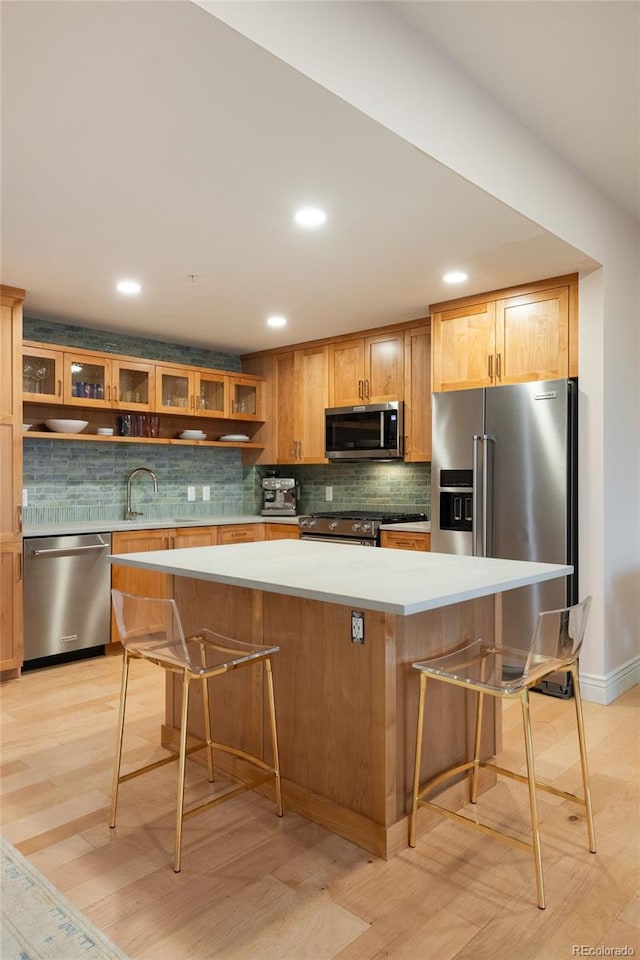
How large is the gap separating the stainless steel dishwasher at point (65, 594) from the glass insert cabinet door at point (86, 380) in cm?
100

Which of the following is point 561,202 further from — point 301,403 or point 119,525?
point 119,525

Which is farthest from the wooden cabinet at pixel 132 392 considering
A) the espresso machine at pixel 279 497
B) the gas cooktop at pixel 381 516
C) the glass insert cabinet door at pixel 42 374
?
the gas cooktop at pixel 381 516

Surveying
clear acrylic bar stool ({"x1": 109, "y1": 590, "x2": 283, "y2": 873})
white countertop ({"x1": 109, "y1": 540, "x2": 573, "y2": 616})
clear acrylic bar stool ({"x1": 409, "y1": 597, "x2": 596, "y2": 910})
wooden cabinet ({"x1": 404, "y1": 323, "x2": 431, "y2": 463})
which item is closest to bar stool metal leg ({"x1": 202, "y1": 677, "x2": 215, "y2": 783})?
clear acrylic bar stool ({"x1": 109, "y1": 590, "x2": 283, "y2": 873})

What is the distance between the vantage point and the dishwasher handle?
414cm

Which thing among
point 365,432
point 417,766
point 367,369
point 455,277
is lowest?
point 417,766

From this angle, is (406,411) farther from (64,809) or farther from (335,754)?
(64,809)

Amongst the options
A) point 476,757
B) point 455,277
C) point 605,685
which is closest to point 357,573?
point 476,757

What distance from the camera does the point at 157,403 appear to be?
513cm

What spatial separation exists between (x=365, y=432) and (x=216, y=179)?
2.77m

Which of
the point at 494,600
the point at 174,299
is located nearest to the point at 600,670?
the point at 494,600

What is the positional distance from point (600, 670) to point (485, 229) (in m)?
2.45

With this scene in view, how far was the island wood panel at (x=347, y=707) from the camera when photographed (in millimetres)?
2100

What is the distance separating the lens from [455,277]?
383 cm

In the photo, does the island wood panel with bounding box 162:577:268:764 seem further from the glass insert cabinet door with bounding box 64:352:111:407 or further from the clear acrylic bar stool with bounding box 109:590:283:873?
the glass insert cabinet door with bounding box 64:352:111:407
